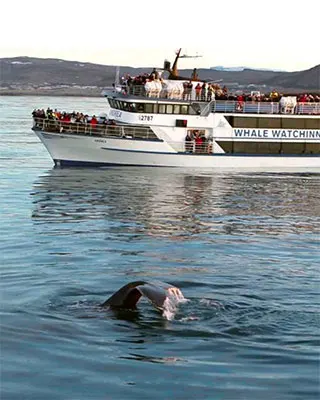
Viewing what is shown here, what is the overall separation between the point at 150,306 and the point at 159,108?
37.4 metres

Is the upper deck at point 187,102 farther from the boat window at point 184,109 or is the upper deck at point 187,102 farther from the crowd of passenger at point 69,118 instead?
the crowd of passenger at point 69,118

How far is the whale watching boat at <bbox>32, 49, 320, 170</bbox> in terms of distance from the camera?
5209cm

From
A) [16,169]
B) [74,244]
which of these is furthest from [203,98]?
[74,244]

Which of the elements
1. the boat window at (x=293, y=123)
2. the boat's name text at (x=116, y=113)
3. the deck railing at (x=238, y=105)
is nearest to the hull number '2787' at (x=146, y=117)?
the deck railing at (x=238, y=105)

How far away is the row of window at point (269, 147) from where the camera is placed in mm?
54594

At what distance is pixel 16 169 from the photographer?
50750 mm

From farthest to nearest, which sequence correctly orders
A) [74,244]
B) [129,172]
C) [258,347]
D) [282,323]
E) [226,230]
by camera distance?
[129,172]
[226,230]
[74,244]
[282,323]
[258,347]

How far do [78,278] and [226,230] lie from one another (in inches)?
401

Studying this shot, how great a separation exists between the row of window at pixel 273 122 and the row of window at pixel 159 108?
2497 millimetres

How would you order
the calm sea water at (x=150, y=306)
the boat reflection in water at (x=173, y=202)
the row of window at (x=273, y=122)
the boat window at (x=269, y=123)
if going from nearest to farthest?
the calm sea water at (x=150, y=306), the boat reflection in water at (x=173, y=202), the row of window at (x=273, y=122), the boat window at (x=269, y=123)

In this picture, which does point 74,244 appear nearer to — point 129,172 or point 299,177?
point 129,172

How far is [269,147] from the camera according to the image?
55.5m

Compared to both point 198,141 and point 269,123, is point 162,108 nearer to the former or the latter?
point 198,141

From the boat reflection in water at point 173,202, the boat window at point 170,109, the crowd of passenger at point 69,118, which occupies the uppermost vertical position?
the boat window at point 170,109
